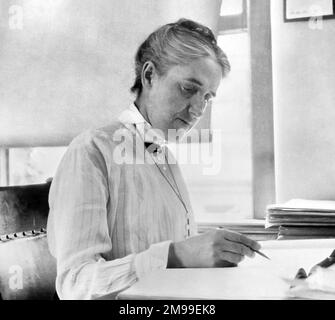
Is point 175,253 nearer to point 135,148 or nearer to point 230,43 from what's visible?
point 135,148

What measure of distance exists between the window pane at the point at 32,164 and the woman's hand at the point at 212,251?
45cm

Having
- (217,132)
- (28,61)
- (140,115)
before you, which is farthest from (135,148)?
(28,61)

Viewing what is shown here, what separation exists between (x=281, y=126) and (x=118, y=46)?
0.47 m

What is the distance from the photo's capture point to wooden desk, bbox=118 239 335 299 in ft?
1.77

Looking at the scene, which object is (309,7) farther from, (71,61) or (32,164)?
(32,164)

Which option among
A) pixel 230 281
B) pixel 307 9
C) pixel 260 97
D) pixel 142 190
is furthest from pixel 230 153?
pixel 230 281

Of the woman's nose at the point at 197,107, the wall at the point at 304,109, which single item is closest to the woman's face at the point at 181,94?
the woman's nose at the point at 197,107

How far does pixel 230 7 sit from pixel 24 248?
769 mm

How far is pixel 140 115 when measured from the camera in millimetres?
957

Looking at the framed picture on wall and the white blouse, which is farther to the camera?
the framed picture on wall

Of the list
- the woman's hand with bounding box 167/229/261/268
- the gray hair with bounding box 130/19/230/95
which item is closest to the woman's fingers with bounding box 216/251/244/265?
the woman's hand with bounding box 167/229/261/268

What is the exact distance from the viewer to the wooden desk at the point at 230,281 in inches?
21.2

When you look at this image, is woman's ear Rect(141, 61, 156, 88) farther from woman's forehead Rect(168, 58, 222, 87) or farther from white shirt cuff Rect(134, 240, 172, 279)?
white shirt cuff Rect(134, 240, 172, 279)

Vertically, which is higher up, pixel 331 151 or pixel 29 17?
pixel 29 17
